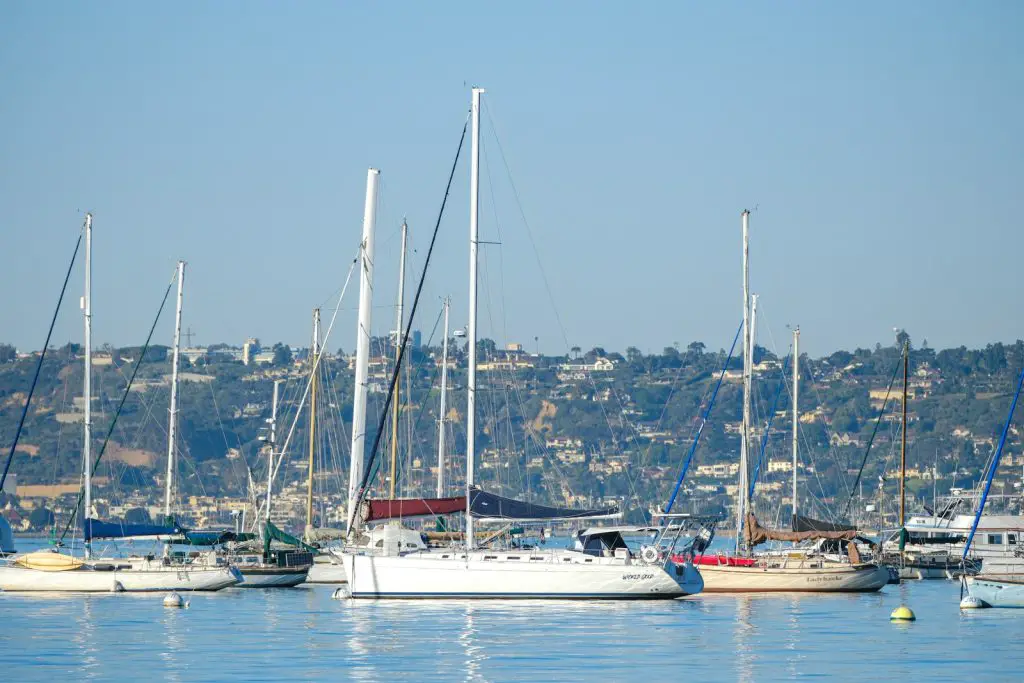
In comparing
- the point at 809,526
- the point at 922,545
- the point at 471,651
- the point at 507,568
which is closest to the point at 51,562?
the point at 507,568

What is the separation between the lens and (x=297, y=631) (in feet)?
136

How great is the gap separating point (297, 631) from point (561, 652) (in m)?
8.20

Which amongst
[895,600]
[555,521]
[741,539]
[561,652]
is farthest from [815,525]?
[561,652]

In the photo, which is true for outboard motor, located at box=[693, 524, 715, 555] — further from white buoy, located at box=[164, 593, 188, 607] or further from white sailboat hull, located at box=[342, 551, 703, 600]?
white buoy, located at box=[164, 593, 188, 607]

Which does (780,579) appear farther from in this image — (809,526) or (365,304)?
(365,304)

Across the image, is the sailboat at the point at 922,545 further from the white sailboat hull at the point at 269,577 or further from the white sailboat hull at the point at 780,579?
the white sailboat hull at the point at 269,577

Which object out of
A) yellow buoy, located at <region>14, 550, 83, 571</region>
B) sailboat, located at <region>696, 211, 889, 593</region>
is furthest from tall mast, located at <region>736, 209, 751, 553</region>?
yellow buoy, located at <region>14, 550, 83, 571</region>

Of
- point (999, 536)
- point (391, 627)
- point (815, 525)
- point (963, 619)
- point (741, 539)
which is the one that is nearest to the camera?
point (391, 627)

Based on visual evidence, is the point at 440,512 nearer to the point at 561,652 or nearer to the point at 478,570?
the point at 478,570

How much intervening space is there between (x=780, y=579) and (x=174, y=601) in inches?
696

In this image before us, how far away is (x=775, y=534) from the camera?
5906cm

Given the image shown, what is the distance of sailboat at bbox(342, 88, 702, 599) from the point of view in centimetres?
4688

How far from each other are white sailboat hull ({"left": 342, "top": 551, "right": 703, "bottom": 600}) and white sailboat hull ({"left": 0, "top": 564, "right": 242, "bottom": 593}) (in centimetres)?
814

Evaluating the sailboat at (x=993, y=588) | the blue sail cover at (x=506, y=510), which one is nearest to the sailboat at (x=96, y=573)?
the blue sail cover at (x=506, y=510)
